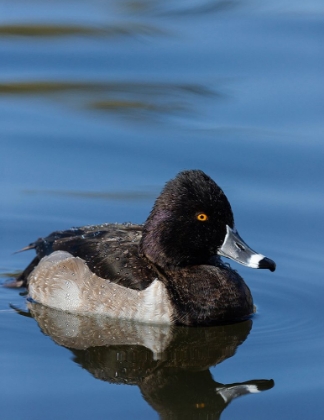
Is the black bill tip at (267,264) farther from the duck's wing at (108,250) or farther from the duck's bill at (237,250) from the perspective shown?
the duck's wing at (108,250)

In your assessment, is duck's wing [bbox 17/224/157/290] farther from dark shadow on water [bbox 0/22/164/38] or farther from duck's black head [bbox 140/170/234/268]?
dark shadow on water [bbox 0/22/164/38]

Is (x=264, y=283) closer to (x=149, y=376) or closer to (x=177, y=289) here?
(x=177, y=289)

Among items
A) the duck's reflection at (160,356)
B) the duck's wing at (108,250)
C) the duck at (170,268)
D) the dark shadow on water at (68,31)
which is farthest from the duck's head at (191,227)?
the dark shadow on water at (68,31)

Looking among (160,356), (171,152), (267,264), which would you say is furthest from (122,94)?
(160,356)

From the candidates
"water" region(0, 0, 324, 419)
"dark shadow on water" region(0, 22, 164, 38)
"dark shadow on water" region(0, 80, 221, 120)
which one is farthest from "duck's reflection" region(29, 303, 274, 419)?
"dark shadow on water" region(0, 22, 164, 38)

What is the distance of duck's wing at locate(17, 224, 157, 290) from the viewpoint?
31.4 feet

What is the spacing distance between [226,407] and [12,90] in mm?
7906

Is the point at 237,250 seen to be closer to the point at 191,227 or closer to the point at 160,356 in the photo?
the point at 191,227

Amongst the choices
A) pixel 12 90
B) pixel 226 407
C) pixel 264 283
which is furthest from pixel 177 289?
pixel 12 90

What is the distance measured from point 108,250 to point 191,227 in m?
0.81

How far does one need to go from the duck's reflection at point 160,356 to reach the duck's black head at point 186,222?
73 cm

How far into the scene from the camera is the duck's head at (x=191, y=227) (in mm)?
9477

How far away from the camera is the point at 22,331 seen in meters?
9.27

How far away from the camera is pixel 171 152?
12.7 m
